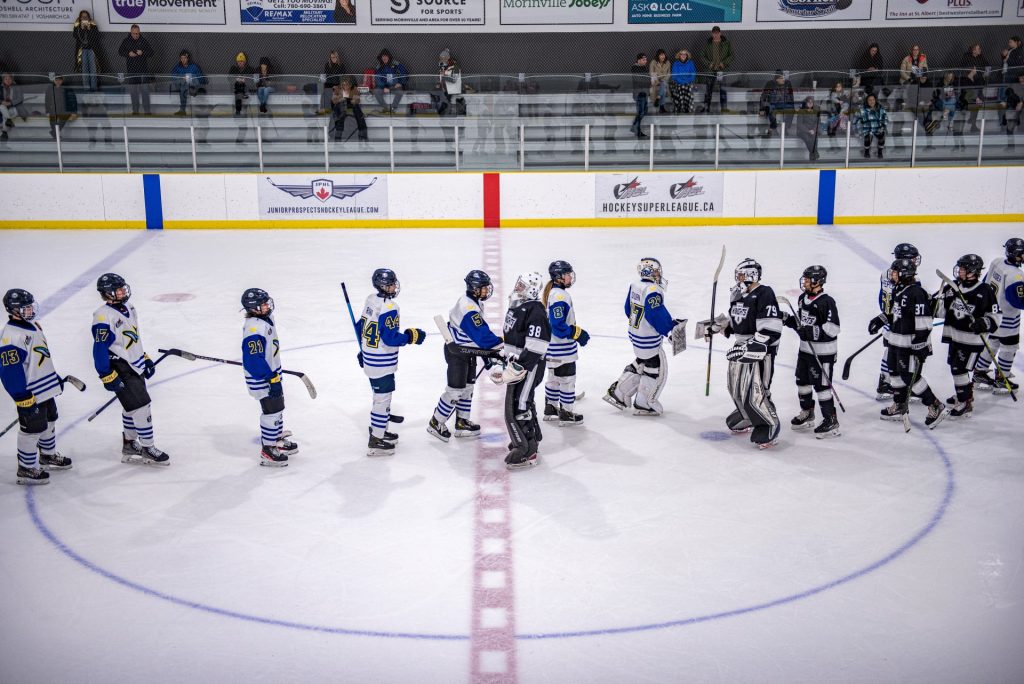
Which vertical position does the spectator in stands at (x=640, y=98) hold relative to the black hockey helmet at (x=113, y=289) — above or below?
above

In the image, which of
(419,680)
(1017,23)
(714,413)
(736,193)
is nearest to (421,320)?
(714,413)

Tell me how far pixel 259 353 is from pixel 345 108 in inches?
423

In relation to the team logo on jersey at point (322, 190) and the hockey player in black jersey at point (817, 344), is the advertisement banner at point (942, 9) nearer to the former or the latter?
the team logo on jersey at point (322, 190)

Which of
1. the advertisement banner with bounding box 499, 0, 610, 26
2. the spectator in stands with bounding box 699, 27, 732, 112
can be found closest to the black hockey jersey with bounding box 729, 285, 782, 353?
the spectator in stands with bounding box 699, 27, 732, 112

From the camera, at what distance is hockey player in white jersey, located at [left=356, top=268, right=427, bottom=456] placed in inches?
239

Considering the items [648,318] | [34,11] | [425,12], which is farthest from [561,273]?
[34,11]

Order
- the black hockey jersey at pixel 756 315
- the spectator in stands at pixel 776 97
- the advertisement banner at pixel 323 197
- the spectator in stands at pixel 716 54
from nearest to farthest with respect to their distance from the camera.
Result: 1. the black hockey jersey at pixel 756 315
2. the advertisement banner at pixel 323 197
3. the spectator in stands at pixel 776 97
4. the spectator in stands at pixel 716 54

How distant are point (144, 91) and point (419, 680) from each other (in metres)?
14.3

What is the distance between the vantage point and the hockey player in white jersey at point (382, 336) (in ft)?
19.9

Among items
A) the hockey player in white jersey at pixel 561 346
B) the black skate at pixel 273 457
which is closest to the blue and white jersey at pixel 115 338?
the black skate at pixel 273 457

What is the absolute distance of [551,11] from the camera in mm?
19016

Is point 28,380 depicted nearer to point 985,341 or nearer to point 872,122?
A: point 985,341

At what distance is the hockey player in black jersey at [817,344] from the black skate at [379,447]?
2776 mm

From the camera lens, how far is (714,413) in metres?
7.21
